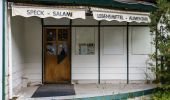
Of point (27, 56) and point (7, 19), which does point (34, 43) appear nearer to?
point (27, 56)

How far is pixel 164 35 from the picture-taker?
15.3 meters

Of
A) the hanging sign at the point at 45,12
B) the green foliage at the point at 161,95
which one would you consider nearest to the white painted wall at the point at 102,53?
the green foliage at the point at 161,95

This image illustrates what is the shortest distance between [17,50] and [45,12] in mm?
2586

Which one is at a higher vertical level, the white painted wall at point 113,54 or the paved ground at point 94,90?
the white painted wall at point 113,54

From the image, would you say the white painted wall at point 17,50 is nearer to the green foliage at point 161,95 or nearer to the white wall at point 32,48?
the white wall at point 32,48

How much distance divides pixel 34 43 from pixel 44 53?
0.61 metres

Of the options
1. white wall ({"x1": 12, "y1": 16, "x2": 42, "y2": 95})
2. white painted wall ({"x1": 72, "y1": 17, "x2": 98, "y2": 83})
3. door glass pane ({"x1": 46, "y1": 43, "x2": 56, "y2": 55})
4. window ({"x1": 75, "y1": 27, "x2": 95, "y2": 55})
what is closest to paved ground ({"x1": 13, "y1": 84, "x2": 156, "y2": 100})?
white painted wall ({"x1": 72, "y1": 17, "x2": 98, "y2": 83})

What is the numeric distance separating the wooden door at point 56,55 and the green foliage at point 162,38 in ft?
13.3

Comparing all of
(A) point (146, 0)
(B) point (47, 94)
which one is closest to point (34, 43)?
(B) point (47, 94)

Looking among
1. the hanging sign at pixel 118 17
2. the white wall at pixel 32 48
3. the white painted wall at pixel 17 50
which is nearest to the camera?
the hanging sign at pixel 118 17

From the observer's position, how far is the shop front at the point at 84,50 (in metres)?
17.6

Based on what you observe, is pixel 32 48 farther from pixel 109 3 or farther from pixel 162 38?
pixel 162 38

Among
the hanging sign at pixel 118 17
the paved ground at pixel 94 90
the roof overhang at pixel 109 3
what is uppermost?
the roof overhang at pixel 109 3

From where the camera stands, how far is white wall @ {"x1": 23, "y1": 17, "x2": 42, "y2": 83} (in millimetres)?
17562
